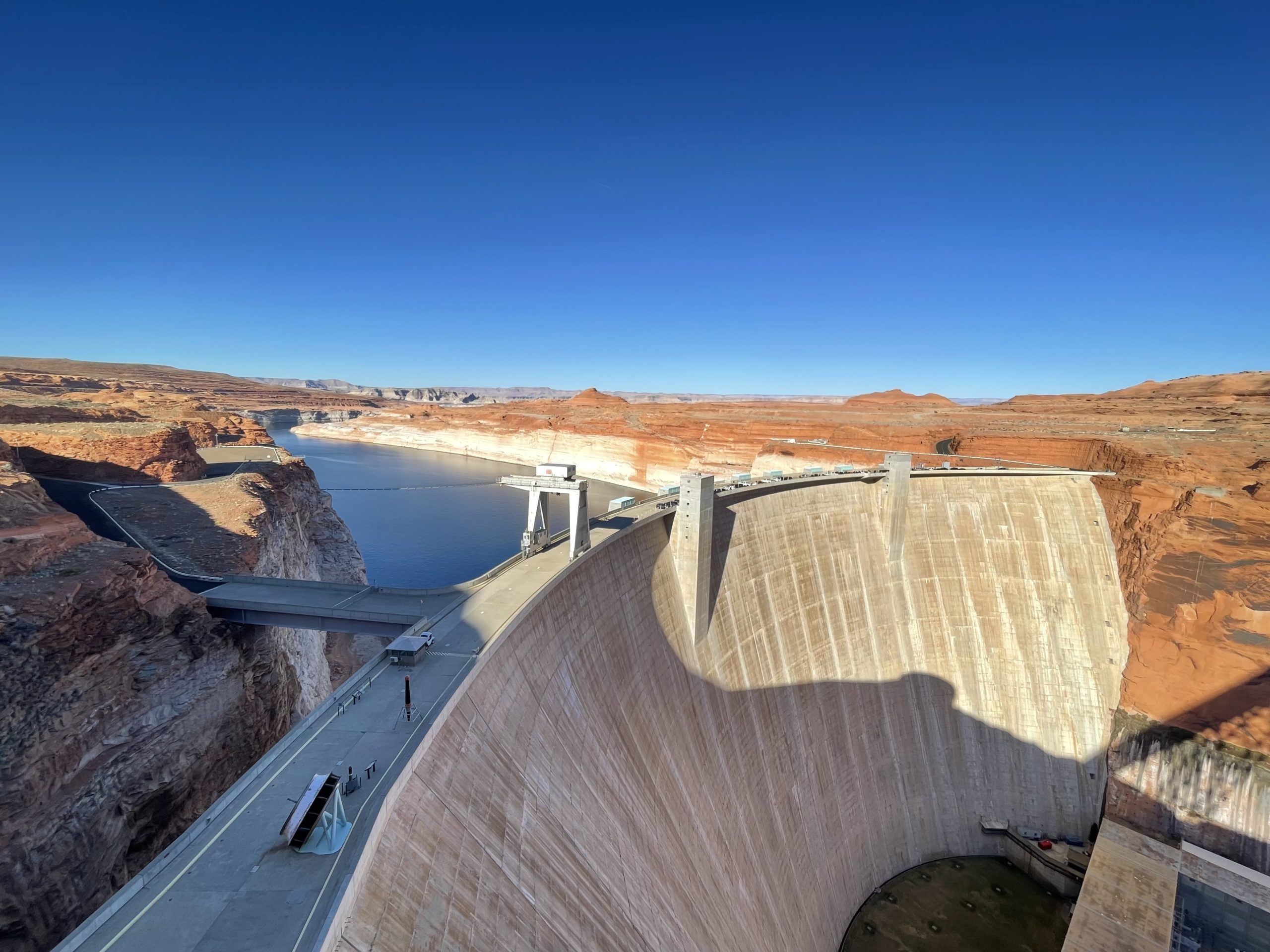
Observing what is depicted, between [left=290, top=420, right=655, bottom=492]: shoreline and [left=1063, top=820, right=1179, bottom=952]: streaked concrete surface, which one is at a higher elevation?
[left=290, top=420, right=655, bottom=492]: shoreline

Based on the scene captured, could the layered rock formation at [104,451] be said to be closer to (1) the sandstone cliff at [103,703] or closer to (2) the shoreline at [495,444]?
(1) the sandstone cliff at [103,703]

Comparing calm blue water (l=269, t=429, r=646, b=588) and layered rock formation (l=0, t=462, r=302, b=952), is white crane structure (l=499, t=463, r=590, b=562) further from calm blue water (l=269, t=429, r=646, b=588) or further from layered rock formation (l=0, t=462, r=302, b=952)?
calm blue water (l=269, t=429, r=646, b=588)

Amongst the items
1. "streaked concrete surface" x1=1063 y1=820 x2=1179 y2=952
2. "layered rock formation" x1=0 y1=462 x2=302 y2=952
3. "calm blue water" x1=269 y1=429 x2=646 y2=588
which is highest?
"layered rock formation" x1=0 y1=462 x2=302 y2=952

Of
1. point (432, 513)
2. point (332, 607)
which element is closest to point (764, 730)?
point (332, 607)

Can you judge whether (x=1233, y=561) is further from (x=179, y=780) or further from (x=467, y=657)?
(x=179, y=780)

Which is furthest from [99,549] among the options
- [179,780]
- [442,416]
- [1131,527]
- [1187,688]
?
[442,416]

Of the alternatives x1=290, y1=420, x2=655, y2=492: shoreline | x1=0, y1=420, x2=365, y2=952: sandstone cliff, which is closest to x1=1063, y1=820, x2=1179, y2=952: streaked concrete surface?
x1=0, y1=420, x2=365, y2=952: sandstone cliff

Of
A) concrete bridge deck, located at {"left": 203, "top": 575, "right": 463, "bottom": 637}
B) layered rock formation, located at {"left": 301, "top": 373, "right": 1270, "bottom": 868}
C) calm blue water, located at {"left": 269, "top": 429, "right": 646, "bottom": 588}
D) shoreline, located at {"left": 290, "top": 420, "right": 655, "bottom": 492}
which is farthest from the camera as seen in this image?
shoreline, located at {"left": 290, "top": 420, "right": 655, "bottom": 492}
